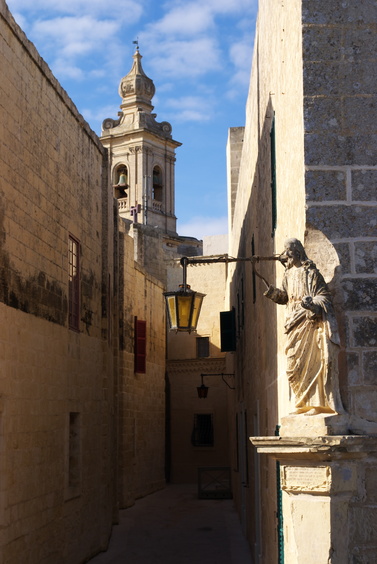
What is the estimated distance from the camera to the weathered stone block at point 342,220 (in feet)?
16.8

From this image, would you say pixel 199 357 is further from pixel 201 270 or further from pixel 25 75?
pixel 25 75

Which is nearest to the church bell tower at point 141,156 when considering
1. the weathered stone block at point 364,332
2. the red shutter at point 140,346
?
the red shutter at point 140,346

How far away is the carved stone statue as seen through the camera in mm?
4738

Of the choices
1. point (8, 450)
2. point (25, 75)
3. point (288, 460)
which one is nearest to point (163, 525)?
point (8, 450)

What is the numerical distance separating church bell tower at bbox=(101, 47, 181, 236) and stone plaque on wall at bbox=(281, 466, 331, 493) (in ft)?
106

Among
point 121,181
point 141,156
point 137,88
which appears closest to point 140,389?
point 121,181

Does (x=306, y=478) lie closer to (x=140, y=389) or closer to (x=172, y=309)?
(x=172, y=309)

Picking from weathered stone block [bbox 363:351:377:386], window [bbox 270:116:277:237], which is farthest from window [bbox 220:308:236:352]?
weathered stone block [bbox 363:351:377:386]

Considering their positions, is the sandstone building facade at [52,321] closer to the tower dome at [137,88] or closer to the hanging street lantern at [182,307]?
the hanging street lantern at [182,307]

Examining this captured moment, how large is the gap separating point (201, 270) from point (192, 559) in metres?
15.5

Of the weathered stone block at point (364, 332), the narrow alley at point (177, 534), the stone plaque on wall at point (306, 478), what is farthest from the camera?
the narrow alley at point (177, 534)

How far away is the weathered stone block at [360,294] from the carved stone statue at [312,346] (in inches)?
7.8

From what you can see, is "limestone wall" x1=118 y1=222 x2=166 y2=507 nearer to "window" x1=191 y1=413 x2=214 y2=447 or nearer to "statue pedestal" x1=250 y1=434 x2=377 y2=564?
"window" x1=191 y1=413 x2=214 y2=447

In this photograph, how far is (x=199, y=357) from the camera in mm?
26453
